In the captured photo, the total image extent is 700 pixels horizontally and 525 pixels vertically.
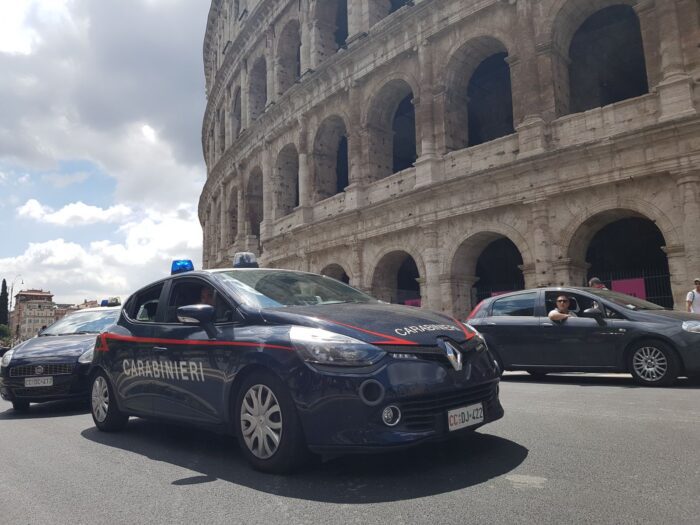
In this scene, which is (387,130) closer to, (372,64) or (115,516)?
(372,64)

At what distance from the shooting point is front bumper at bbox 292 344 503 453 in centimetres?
321

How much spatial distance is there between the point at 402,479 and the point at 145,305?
3276 mm

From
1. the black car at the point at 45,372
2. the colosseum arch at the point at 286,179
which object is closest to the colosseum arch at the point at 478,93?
the colosseum arch at the point at 286,179

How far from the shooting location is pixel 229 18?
33812mm

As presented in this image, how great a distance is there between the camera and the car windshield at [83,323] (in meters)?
8.50

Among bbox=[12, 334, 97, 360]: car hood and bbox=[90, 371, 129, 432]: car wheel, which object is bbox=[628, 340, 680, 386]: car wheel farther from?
bbox=[12, 334, 97, 360]: car hood

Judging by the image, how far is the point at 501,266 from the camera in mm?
20219

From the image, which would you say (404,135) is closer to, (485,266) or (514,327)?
(485,266)

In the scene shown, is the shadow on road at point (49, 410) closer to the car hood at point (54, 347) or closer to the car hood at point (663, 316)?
the car hood at point (54, 347)

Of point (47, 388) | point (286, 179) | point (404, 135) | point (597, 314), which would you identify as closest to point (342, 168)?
point (286, 179)

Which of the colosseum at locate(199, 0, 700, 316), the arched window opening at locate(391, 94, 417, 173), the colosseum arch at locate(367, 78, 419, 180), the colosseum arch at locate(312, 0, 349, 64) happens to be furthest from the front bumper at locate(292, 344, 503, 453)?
the colosseum arch at locate(312, 0, 349, 64)

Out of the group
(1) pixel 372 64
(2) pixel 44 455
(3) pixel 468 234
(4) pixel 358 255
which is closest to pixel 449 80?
(1) pixel 372 64

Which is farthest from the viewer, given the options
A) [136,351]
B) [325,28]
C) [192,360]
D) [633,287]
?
[325,28]

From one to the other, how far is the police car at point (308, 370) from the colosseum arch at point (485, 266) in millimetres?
11949
